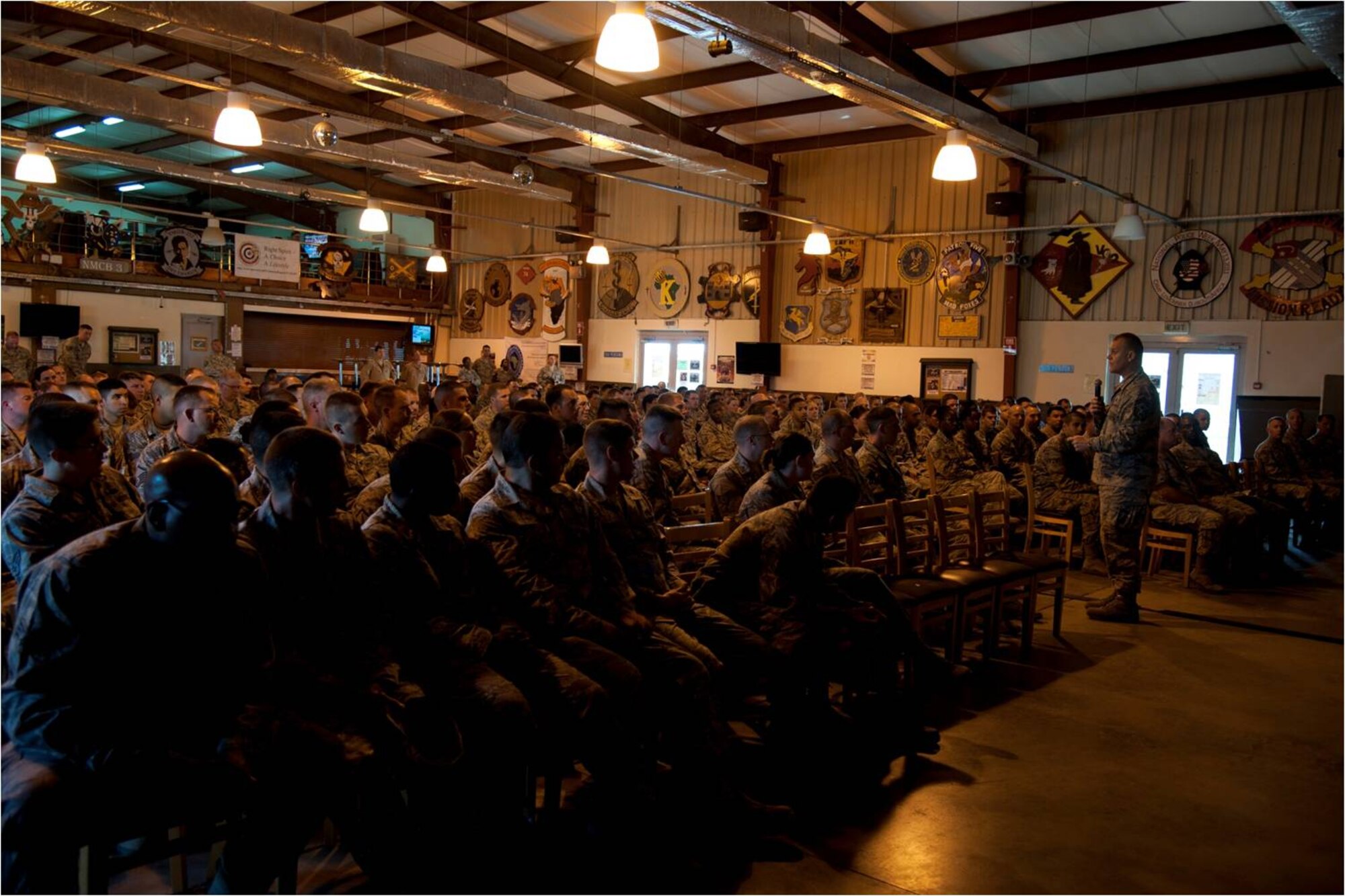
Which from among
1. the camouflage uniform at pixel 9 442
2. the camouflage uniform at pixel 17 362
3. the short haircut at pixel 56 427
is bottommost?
the camouflage uniform at pixel 9 442

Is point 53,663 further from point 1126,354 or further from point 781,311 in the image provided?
point 781,311

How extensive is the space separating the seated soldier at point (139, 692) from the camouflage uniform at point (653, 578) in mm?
1495

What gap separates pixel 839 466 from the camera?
18.1ft

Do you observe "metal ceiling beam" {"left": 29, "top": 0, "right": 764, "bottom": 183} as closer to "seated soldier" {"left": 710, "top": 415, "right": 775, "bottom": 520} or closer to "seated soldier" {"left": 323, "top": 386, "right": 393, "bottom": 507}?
"seated soldier" {"left": 323, "top": 386, "right": 393, "bottom": 507}

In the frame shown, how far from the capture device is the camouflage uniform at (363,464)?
15.7ft

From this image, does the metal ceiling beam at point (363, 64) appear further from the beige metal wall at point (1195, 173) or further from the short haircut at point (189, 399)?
the beige metal wall at point (1195, 173)

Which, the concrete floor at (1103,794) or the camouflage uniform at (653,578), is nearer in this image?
the concrete floor at (1103,794)

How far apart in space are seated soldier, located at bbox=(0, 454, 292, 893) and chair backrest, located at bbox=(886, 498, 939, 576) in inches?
129

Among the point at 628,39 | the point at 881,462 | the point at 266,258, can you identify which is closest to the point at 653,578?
the point at 628,39

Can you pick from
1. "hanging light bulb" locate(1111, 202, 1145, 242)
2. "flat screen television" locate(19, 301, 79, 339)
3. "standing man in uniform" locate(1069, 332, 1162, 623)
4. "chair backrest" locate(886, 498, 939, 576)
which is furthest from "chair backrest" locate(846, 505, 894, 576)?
"flat screen television" locate(19, 301, 79, 339)

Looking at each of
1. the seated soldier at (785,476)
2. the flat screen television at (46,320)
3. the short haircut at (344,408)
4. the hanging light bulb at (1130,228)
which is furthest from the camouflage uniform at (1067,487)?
the flat screen television at (46,320)

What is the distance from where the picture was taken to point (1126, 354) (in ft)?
19.7

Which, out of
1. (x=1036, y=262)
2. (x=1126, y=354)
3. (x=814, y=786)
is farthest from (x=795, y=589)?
(x=1036, y=262)

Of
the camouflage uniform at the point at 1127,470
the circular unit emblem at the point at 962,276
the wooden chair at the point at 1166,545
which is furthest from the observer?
the circular unit emblem at the point at 962,276
